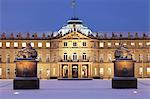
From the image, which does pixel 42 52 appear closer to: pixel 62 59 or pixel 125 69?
pixel 62 59

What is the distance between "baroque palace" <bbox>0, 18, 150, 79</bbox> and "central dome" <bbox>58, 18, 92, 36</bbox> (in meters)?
0.31

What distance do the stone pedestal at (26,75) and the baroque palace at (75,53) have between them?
59620mm

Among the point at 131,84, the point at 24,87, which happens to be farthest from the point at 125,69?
the point at 24,87

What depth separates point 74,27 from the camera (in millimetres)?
103688

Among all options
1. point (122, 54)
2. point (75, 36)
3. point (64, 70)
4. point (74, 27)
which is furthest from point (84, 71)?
point (122, 54)

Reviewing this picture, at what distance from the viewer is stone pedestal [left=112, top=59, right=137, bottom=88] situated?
40.2 metres

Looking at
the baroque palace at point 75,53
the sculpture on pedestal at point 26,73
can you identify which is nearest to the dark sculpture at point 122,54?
the sculpture on pedestal at point 26,73

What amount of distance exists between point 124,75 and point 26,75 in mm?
7739

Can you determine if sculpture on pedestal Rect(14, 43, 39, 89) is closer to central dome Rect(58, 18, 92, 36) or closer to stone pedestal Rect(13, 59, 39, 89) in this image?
stone pedestal Rect(13, 59, 39, 89)

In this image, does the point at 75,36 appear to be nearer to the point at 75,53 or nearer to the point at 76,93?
the point at 75,53

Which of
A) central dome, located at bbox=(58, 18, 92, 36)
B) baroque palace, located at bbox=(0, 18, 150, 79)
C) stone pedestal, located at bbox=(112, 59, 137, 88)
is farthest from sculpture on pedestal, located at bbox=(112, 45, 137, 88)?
central dome, located at bbox=(58, 18, 92, 36)

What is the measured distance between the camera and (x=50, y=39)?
103m

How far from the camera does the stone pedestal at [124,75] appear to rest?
40.2 metres

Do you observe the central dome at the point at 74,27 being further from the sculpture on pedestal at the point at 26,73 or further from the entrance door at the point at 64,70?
the sculpture on pedestal at the point at 26,73
